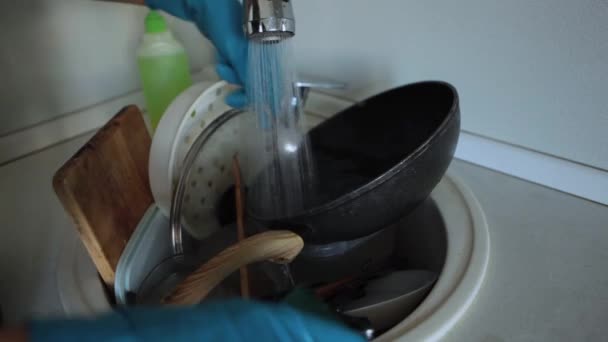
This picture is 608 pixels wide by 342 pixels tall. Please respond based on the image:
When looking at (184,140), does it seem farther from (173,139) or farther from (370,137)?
(370,137)

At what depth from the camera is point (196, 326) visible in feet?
0.75

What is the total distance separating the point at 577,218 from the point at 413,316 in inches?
10.3

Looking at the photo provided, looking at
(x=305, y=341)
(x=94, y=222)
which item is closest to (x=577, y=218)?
(x=305, y=341)

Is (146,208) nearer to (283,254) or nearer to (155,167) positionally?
(155,167)

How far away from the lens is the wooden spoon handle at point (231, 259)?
15.0 inches

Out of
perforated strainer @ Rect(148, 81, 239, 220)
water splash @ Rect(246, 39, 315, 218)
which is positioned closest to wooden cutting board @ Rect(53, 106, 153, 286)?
perforated strainer @ Rect(148, 81, 239, 220)

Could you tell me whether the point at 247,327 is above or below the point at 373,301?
above

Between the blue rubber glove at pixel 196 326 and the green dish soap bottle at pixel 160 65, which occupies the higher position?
the green dish soap bottle at pixel 160 65

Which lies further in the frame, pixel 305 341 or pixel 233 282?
pixel 233 282

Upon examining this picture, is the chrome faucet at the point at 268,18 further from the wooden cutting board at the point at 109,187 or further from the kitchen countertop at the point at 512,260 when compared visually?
the kitchen countertop at the point at 512,260

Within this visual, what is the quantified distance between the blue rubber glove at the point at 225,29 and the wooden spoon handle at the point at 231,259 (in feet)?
0.68

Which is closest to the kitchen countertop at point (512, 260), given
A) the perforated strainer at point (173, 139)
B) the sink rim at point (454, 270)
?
the sink rim at point (454, 270)

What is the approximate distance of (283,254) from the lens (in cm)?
43

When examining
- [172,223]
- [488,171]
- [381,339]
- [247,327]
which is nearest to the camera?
[247,327]
